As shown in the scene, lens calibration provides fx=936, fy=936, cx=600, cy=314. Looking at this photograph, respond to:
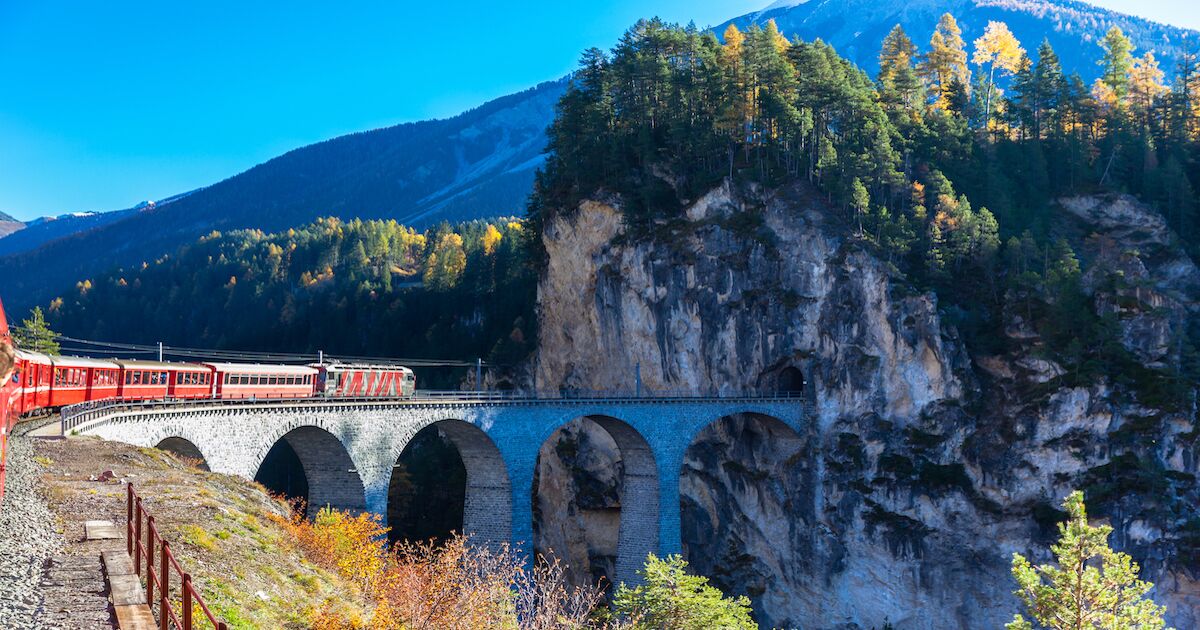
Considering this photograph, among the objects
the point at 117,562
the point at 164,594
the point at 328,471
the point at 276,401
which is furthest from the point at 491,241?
the point at 164,594

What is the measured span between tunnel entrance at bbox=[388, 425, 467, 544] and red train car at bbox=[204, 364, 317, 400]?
126ft

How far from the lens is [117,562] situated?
12.5 metres

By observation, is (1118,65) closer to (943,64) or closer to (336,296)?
(943,64)

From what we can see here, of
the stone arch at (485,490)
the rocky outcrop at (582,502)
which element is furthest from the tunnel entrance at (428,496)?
the stone arch at (485,490)

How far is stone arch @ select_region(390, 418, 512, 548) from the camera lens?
47875 millimetres

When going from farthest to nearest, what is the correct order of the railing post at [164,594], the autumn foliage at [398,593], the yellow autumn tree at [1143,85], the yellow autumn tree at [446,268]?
the yellow autumn tree at [446,268] < the yellow autumn tree at [1143,85] < the autumn foliage at [398,593] < the railing post at [164,594]

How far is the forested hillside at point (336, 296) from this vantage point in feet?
342

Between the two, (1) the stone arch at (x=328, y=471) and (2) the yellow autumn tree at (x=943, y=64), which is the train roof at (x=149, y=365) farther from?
(2) the yellow autumn tree at (x=943, y=64)

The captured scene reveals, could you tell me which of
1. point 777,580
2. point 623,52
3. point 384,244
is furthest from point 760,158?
point 384,244

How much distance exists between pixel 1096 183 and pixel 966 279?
16846 millimetres

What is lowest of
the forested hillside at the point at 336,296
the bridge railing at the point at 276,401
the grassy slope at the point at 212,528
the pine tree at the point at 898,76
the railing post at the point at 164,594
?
the grassy slope at the point at 212,528

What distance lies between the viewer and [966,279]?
63.0 m

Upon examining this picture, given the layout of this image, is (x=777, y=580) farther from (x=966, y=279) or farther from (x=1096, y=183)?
(x=1096, y=183)

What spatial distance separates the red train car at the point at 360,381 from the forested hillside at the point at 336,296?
107 ft
